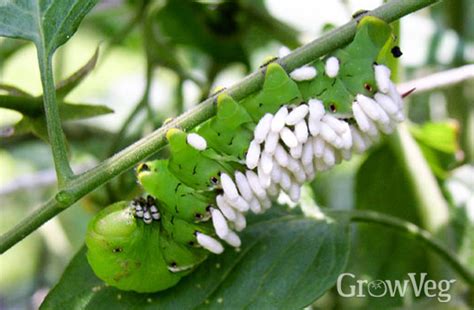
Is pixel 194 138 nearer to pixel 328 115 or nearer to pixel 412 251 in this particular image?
pixel 328 115

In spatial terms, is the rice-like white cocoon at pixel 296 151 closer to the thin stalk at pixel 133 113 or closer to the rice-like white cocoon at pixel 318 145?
the rice-like white cocoon at pixel 318 145

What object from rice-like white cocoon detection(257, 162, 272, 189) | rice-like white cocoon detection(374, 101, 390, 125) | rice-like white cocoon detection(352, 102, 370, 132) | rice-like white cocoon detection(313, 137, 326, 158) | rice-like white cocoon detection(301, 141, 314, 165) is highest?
rice-like white cocoon detection(374, 101, 390, 125)

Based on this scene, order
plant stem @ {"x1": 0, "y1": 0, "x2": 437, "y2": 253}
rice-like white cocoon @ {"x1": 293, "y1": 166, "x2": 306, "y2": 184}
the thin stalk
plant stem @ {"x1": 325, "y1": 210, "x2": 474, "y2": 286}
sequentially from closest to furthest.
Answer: plant stem @ {"x1": 0, "y1": 0, "x2": 437, "y2": 253} < rice-like white cocoon @ {"x1": 293, "y1": 166, "x2": 306, "y2": 184} < plant stem @ {"x1": 325, "y1": 210, "x2": 474, "y2": 286} < the thin stalk

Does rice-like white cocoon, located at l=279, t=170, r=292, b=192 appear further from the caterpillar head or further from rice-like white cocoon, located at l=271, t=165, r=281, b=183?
the caterpillar head

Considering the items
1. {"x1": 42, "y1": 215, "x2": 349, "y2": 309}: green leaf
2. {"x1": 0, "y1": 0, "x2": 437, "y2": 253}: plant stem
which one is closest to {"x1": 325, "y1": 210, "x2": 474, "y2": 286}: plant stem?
{"x1": 42, "y1": 215, "x2": 349, "y2": 309}: green leaf

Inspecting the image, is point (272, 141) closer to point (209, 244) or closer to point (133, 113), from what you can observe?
point (209, 244)

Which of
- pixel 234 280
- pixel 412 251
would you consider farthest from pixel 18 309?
pixel 234 280

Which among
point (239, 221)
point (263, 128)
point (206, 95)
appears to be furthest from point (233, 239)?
point (206, 95)
